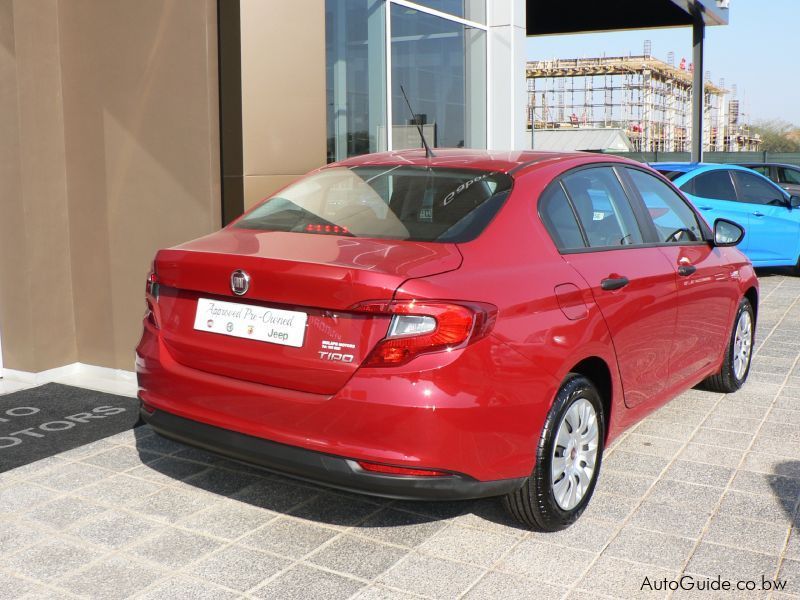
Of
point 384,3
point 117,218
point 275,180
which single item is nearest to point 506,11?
point 384,3

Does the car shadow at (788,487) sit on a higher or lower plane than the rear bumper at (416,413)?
lower

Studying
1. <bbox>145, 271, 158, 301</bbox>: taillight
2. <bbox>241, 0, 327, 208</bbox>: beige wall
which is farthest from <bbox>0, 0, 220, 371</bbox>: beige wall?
<bbox>145, 271, 158, 301</bbox>: taillight

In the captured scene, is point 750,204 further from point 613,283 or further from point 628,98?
point 628,98

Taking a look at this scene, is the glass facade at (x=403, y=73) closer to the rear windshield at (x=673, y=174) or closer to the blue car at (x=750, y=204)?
the rear windshield at (x=673, y=174)

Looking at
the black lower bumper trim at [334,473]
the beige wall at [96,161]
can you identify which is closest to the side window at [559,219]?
the black lower bumper trim at [334,473]

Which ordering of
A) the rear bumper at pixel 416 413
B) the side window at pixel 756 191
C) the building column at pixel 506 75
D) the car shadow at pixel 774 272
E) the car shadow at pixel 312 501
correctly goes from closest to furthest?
the rear bumper at pixel 416 413 < the car shadow at pixel 312 501 < the building column at pixel 506 75 < the side window at pixel 756 191 < the car shadow at pixel 774 272

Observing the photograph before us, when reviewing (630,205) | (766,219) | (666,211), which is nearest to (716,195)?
(766,219)

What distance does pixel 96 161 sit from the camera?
20.8 feet

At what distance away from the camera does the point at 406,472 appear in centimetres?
325

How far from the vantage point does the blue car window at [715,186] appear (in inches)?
462

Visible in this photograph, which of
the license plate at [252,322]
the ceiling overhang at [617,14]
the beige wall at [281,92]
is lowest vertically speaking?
the license plate at [252,322]

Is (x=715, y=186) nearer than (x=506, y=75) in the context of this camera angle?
No

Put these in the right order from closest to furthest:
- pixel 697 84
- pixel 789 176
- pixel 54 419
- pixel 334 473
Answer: pixel 334 473 < pixel 54 419 < pixel 789 176 < pixel 697 84

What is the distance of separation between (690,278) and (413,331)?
2458mm
